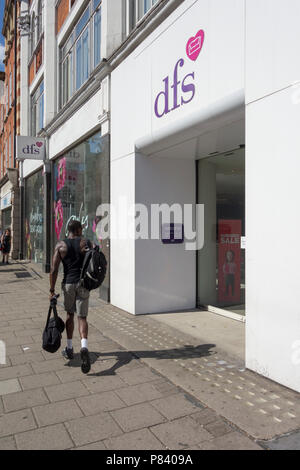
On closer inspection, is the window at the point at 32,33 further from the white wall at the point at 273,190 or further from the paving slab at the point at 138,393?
the paving slab at the point at 138,393

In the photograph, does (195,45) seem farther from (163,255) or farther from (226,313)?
(226,313)

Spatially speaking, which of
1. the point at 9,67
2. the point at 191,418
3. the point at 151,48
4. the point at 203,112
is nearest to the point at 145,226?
the point at 203,112

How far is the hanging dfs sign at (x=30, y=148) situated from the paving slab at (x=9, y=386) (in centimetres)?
1109

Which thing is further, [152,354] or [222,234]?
[222,234]

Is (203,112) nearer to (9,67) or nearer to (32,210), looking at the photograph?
(32,210)

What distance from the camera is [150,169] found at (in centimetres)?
698

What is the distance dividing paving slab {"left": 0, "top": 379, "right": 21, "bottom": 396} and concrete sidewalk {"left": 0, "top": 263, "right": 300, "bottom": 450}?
1 cm

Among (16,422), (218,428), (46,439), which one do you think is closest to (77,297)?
(16,422)

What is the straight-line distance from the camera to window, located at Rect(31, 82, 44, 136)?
623 inches

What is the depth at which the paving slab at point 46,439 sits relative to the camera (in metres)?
2.73

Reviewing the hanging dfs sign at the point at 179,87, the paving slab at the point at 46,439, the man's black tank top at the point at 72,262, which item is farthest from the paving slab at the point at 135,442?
the hanging dfs sign at the point at 179,87

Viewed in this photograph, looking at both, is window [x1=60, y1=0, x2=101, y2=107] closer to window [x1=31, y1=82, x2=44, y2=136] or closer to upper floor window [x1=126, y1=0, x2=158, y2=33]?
upper floor window [x1=126, y1=0, x2=158, y2=33]

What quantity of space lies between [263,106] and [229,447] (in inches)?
125

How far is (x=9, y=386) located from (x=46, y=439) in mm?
1219
